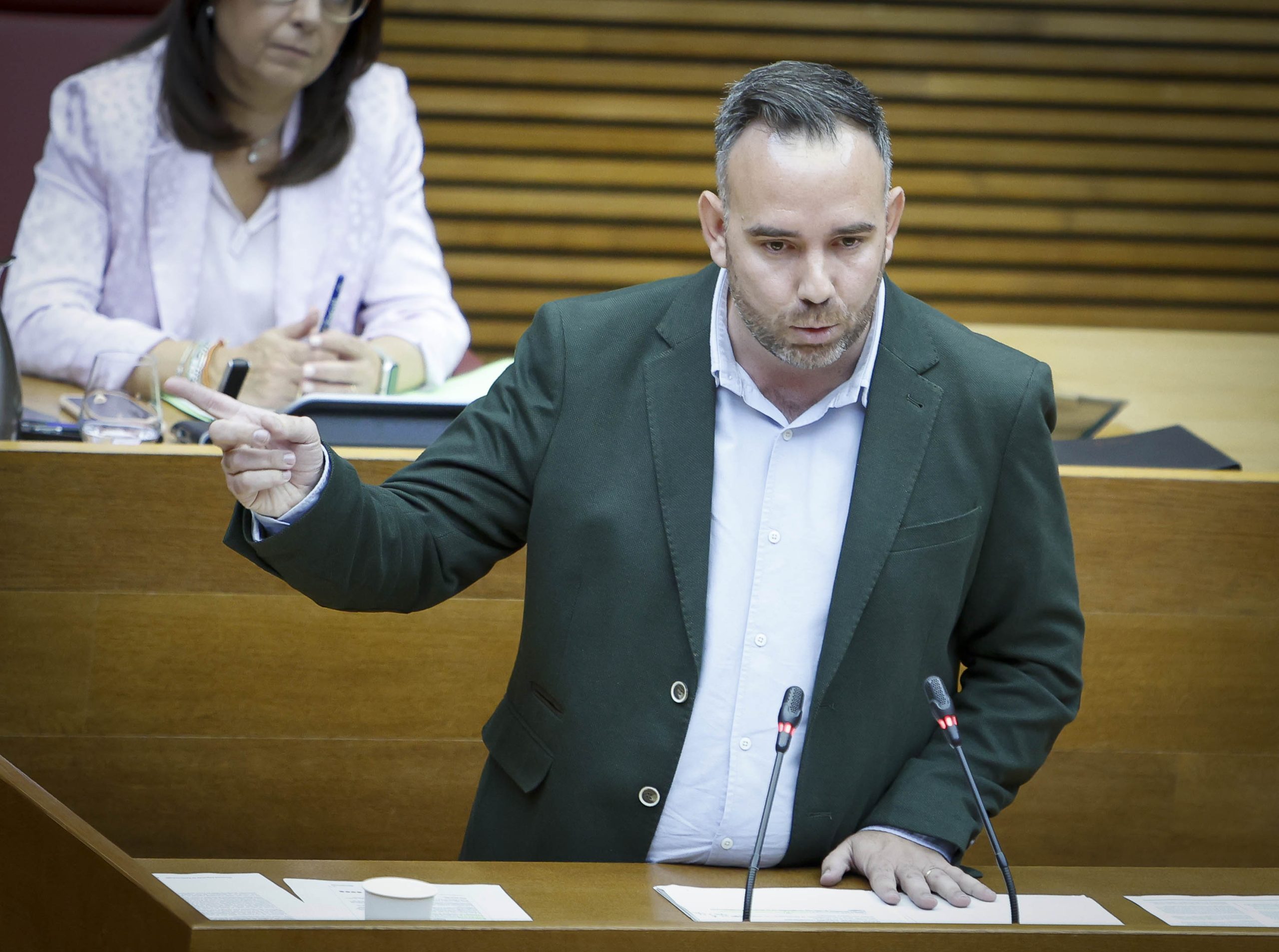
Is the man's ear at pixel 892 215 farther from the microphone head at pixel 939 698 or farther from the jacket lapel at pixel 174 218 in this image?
the jacket lapel at pixel 174 218

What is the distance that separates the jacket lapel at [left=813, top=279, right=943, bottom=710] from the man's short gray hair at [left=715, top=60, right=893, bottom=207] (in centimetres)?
21

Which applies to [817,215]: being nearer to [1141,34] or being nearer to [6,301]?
[6,301]

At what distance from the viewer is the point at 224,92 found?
10.1 ft

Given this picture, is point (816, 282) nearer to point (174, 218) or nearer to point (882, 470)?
point (882, 470)

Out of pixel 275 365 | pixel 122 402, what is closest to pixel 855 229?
pixel 122 402

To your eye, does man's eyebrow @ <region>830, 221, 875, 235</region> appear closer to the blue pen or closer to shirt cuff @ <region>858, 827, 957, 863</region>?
shirt cuff @ <region>858, 827, 957, 863</region>

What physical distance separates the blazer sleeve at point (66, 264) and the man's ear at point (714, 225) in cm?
146

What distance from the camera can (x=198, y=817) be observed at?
2.27 meters

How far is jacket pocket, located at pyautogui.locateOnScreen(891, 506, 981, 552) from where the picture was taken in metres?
1.69

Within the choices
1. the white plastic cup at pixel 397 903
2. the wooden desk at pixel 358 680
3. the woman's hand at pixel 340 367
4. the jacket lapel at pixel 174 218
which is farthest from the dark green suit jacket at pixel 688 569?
the jacket lapel at pixel 174 218

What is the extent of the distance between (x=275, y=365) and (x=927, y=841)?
1537mm

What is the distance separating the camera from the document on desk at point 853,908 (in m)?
1.50

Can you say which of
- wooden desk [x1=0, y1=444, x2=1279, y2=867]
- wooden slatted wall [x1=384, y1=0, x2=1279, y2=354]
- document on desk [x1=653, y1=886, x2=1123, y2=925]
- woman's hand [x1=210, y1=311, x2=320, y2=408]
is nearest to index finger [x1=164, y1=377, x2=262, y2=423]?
document on desk [x1=653, y1=886, x2=1123, y2=925]

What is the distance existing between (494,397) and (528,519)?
152 millimetres
